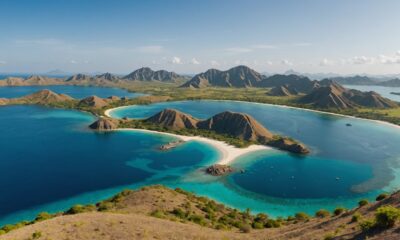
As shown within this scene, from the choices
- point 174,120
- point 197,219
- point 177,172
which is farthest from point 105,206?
point 174,120

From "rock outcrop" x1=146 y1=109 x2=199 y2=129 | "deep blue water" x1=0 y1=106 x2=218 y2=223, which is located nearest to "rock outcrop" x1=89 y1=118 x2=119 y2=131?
"deep blue water" x1=0 y1=106 x2=218 y2=223

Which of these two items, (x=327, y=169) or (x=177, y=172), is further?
(x=327, y=169)

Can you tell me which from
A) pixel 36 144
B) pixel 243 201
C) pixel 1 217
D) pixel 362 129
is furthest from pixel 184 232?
pixel 362 129

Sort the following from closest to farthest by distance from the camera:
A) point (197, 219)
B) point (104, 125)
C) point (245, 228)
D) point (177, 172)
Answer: point (245, 228)
point (197, 219)
point (177, 172)
point (104, 125)

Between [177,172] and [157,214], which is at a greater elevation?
[157,214]

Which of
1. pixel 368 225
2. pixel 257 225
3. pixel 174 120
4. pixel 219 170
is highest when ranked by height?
pixel 368 225

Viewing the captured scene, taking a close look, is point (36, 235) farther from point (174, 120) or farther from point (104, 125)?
point (174, 120)

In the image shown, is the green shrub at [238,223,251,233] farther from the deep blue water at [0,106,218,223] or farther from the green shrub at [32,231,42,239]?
the deep blue water at [0,106,218,223]
